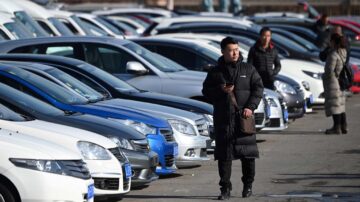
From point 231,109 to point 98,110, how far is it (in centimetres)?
182

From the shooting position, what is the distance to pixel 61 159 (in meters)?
10.4

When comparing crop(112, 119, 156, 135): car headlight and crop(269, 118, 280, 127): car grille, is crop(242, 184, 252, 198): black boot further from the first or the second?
crop(269, 118, 280, 127): car grille

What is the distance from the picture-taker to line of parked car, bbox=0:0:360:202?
10.4 metres

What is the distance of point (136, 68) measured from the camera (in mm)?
17703

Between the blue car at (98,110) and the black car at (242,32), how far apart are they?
12669 millimetres

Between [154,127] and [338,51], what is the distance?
6.47 metres

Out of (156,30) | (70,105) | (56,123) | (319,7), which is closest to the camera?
(56,123)

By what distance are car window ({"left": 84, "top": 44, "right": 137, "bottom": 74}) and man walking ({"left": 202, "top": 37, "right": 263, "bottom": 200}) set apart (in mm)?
5490

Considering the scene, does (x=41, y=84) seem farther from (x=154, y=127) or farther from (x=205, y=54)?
(x=205, y=54)

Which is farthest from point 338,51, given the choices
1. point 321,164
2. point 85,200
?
point 85,200

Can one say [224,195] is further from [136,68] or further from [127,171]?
[136,68]

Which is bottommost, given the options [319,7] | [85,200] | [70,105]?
[85,200]

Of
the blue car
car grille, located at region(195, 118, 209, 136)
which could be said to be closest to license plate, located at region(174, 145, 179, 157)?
the blue car

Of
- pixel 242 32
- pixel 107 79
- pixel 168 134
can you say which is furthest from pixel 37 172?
pixel 242 32
